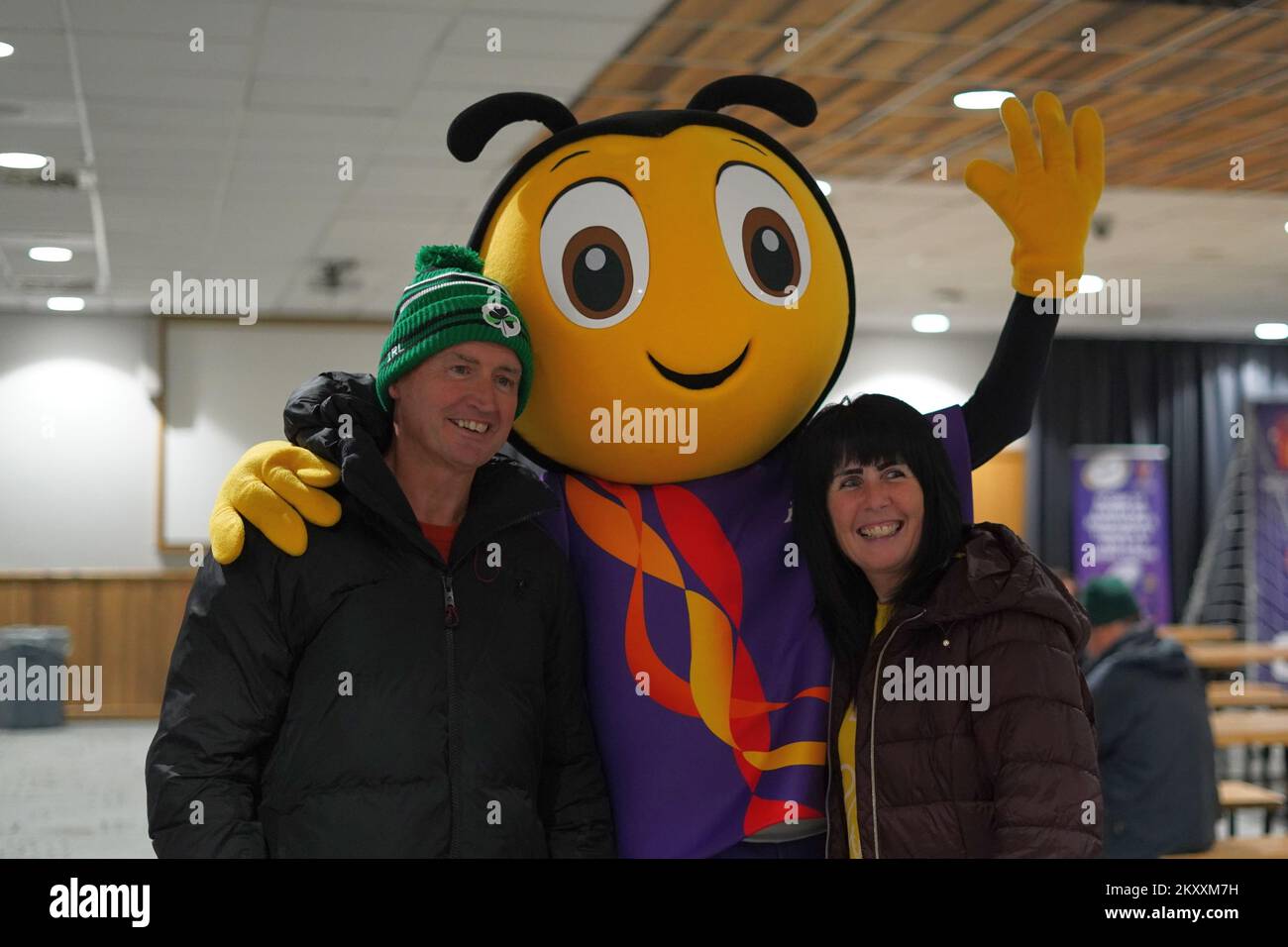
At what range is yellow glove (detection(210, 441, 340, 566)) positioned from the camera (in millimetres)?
1812

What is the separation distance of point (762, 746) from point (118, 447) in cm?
892

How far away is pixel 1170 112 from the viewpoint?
5.25 meters

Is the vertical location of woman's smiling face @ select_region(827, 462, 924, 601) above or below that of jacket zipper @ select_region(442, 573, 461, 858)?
above

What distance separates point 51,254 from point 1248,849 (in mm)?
6583

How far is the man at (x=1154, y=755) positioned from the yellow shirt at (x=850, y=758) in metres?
2.00

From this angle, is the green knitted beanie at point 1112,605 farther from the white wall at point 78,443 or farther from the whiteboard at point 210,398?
the white wall at point 78,443

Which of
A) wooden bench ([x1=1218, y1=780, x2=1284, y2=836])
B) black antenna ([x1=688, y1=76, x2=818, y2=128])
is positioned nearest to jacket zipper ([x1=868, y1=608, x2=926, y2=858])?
black antenna ([x1=688, y1=76, x2=818, y2=128])

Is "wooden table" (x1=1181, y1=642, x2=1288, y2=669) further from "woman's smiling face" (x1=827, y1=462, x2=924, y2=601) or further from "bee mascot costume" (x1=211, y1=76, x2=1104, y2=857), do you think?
"woman's smiling face" (x1=827, y1=462, x2=924, y2=601)

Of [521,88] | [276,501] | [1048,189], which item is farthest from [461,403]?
[521,88]

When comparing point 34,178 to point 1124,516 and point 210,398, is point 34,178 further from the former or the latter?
point 1124,516

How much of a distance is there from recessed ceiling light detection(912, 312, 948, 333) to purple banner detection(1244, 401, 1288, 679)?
2341 mm

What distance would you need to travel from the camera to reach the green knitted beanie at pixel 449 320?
6.17 feet
